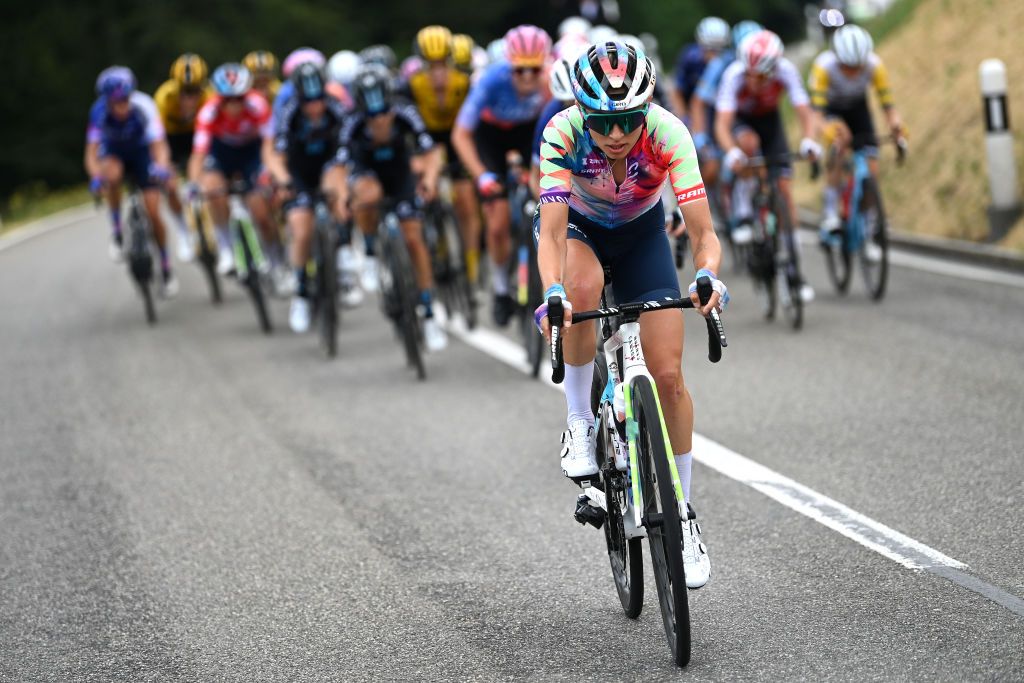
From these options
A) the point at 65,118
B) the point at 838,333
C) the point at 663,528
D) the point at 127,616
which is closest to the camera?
the point at 663,528

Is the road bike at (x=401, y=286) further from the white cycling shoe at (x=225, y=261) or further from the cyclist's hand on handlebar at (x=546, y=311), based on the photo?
the cyclist's hand on handlebar at (x=546, y=311)

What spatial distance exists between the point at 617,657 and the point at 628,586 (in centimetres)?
41

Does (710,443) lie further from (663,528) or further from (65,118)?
(65,118)

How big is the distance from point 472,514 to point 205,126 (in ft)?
26.6

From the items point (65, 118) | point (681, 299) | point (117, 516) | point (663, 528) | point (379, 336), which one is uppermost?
point (681, 299)

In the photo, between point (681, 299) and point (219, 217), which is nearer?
point (681, 299)

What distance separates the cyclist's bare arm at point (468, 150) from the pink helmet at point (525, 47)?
26.9 inches

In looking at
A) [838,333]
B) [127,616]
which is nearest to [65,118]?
[838,333]

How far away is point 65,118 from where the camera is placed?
5806 cm

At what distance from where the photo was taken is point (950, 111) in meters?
17.4

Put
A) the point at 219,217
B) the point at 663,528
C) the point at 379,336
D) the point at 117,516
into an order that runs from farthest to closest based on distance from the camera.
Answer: the point at 219,217 < the point at 379,336 < the point at 117,516 < the point at 663,528

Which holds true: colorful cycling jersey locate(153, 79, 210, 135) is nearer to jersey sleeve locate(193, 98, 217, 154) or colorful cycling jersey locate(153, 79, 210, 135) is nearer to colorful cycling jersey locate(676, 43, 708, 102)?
jersey sleeve locate(193, 98, 217, 154)

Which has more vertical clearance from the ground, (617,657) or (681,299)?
(681,299)

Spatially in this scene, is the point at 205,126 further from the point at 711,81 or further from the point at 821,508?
the point at 821,508
